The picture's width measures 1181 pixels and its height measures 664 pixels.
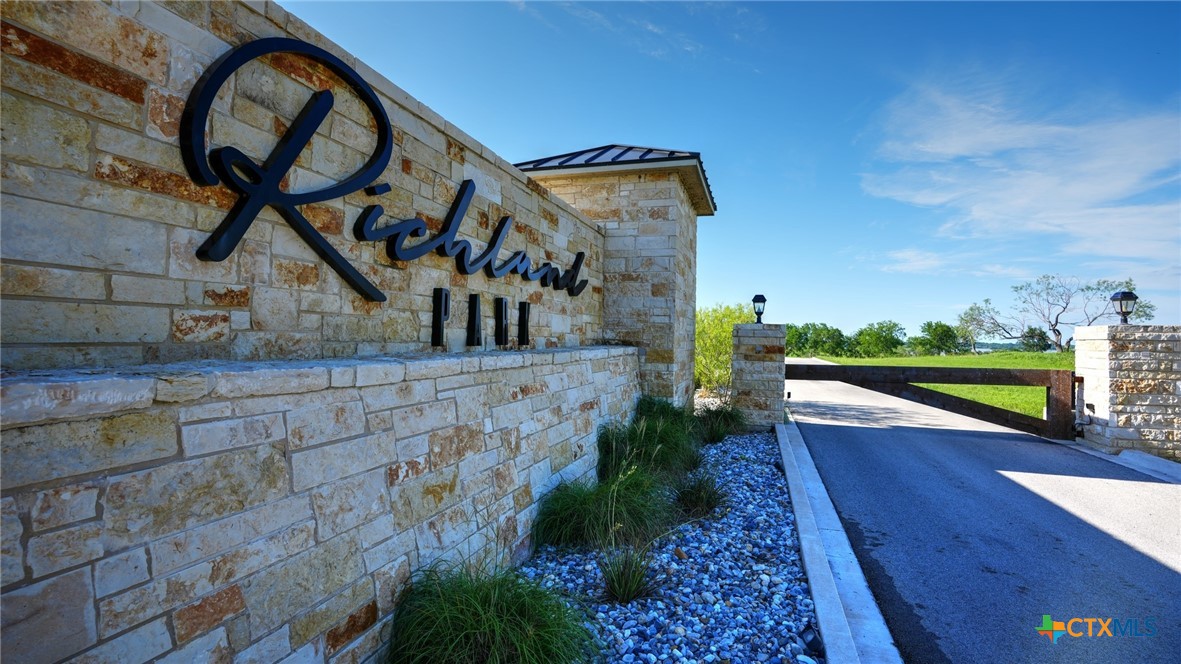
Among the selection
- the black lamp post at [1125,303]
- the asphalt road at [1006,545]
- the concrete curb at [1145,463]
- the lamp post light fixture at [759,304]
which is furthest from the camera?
the lamp post light fixture at [759,304]

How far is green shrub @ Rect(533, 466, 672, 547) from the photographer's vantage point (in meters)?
4.09

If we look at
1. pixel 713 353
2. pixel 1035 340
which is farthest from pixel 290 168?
pixel 1035 340

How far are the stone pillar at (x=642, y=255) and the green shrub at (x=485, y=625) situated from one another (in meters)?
6.00

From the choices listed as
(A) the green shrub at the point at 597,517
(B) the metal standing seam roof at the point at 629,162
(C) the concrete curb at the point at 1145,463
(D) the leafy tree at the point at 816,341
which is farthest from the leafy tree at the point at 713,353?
(D) the leafy tree at the point at 816,341

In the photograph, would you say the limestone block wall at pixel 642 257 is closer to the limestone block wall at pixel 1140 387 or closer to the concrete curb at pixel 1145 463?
the concrete curb at pixel 1145 463

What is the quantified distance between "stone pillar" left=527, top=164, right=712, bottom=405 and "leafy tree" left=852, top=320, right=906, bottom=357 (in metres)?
33.5

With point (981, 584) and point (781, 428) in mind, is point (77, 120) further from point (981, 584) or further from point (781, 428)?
point (781, 428)

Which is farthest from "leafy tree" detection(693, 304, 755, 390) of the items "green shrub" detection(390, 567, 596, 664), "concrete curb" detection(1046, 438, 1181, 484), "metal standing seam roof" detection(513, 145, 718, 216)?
"green shrub" detection(390, 567, 596, 664)

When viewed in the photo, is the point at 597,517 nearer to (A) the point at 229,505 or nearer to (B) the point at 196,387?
(A) the point at 229,505

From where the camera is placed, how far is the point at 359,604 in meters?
2.48

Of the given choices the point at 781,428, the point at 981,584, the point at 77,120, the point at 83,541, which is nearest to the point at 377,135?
the point at 77,120

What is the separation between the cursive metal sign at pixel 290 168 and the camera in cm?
245

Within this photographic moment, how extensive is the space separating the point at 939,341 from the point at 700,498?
39579 millimetres

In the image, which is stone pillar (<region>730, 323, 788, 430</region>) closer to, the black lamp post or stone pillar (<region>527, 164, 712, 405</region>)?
stone pillar (<region>527, 164, 712, 405</region>)
